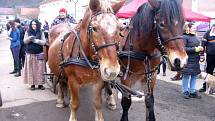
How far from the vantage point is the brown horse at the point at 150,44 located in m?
3.82

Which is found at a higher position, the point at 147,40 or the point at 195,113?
the point at 147,40

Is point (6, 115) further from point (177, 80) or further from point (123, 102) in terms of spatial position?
point (177, 80)

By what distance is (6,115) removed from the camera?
569cm

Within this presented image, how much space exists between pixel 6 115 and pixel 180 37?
11.9 feet

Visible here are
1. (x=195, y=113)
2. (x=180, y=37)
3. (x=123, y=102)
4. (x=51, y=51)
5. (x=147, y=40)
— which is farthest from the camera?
Result: (x=195, y=113)

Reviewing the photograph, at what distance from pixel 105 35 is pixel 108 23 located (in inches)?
6.0

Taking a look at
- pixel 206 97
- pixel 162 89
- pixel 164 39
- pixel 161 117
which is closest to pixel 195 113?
pixel 161 117

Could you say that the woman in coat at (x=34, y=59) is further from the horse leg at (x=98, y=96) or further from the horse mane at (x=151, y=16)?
the horse mane at (x=151, y=16)

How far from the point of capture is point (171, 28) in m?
3.86

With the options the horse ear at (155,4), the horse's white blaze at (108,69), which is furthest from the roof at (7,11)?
the horse's white blaze at (108,69)

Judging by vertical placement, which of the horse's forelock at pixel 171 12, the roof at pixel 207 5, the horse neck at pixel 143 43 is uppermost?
the roof at pixel 207 5

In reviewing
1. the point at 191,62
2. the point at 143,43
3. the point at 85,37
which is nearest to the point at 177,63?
the point at 143,43

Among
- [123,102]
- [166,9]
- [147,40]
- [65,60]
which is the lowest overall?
[123,102]

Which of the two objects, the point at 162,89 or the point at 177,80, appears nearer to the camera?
the point at 162,89
